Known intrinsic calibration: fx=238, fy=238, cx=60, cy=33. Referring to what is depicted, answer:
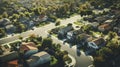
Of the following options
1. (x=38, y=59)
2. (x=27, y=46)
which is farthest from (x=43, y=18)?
(x=38, y=59)

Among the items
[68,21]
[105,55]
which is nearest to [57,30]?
[68,21]

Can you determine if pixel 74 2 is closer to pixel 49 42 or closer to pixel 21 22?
pixel 21 22

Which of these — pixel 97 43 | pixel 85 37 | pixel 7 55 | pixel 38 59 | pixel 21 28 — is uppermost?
pixel 21 28

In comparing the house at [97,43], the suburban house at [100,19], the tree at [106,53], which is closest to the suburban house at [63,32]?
the house at [97,43]

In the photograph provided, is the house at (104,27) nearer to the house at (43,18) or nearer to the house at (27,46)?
the house at (27,46)

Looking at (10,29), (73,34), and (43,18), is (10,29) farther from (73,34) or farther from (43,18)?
(73,34)

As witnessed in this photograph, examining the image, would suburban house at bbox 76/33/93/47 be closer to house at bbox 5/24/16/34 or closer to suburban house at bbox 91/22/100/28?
suburban house at bbox 91/22/100/28

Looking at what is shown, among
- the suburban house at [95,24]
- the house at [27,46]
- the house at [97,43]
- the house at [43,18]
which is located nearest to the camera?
the house at [27,46]
